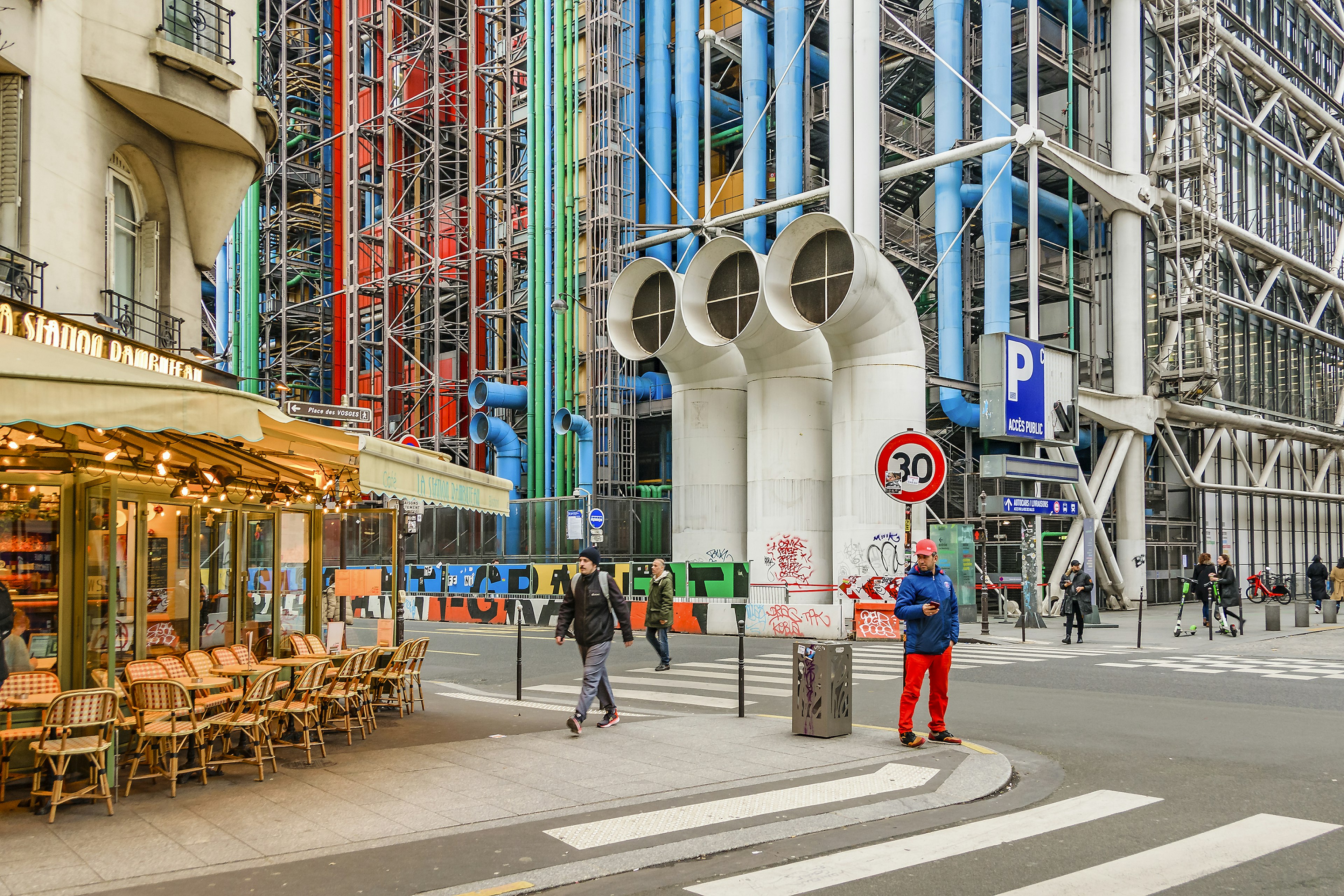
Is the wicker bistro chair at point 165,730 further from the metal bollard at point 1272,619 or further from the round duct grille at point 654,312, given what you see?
the metal bollard at point 1272,619

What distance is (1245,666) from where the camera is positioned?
61.0ft

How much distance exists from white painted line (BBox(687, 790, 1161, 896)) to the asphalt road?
10 cm

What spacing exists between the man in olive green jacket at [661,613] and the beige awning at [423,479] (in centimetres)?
526

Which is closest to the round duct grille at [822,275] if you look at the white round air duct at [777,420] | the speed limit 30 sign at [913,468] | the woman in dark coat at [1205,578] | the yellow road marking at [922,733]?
the white round air duct at [777,420]

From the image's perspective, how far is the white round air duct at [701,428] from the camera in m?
28.1

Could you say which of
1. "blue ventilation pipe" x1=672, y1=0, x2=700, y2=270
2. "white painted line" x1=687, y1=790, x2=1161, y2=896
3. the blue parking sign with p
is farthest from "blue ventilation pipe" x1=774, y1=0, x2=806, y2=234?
"white painted line" x1=687, y1=790, x2=1161, y2=896

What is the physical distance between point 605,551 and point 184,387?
27903mm

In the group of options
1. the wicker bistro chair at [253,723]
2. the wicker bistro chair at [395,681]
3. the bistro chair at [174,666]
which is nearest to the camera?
the wicker bistro chair at [253,723]

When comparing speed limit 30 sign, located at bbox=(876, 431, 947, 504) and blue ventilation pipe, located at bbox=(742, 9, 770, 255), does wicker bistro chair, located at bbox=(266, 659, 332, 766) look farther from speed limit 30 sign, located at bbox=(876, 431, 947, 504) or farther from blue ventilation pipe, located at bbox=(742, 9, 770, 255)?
blue ventilation pipe, located at bbox=(742, 9, 770, 255)

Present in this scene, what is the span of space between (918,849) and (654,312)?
22522mm

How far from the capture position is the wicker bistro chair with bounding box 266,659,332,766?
10.2 metres

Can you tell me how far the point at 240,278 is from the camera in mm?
46906

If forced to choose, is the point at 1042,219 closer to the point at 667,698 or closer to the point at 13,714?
the point at 667,698

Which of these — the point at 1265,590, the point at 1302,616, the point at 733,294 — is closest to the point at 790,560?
the point at 733,294
